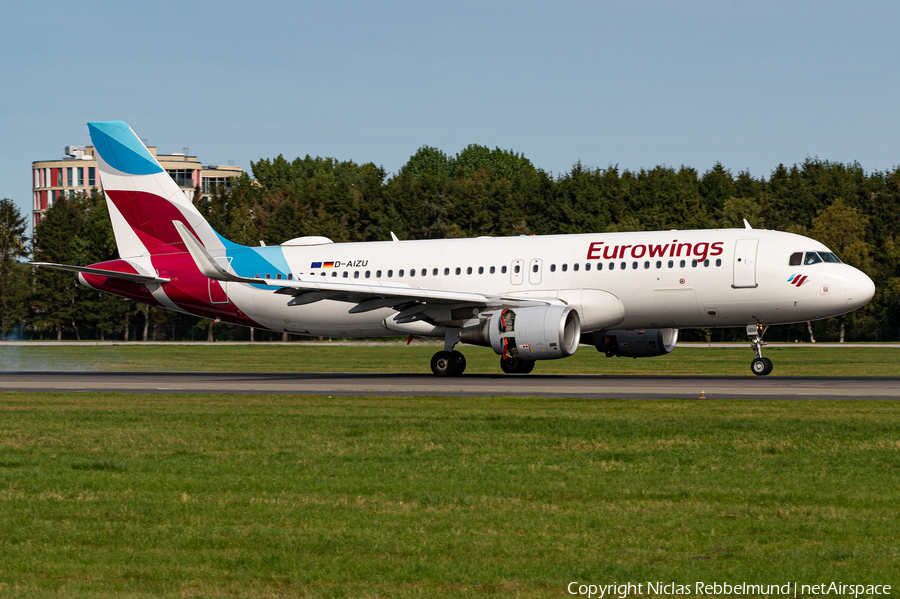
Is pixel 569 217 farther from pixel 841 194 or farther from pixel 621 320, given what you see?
pixel 621 320

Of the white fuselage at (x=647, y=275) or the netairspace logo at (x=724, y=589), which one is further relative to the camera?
the white fuselage at (x=647, y=275)

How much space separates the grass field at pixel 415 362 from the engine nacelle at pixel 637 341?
1543 millimetres

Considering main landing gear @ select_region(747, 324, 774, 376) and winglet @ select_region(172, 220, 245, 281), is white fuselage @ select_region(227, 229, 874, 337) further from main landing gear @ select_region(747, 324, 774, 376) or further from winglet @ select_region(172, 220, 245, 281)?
winglet @ select_region(172, 220, 245, 281)

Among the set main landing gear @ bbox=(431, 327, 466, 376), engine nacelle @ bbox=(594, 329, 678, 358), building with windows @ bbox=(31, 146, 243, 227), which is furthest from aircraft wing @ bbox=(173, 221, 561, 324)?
building with windows @ bbox=(31, 146, 243, 227)

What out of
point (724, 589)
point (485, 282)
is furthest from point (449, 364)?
point (724, 589)

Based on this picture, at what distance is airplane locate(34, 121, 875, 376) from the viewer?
97.5ft

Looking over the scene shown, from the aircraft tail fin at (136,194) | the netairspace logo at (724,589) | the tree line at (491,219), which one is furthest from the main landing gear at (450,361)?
the tree line at (491,219)

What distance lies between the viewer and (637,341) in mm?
33062

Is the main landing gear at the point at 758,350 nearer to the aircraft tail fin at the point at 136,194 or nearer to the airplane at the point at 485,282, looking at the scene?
the airplane at the point at 485,282

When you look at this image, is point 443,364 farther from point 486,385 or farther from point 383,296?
point 486,385

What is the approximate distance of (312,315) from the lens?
3512 cm

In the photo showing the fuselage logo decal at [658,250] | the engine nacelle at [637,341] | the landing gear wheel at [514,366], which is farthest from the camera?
the engine nacelle at [637,341]

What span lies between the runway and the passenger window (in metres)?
3.34

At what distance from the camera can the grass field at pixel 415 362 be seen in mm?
37125
